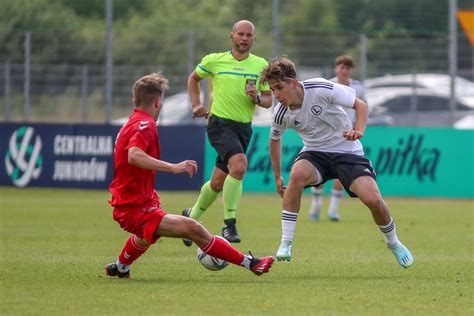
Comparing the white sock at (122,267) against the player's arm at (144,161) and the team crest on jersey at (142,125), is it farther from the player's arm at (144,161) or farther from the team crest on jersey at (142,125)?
the team crest on jersey at (142,125)

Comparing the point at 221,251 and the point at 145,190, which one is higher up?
the point at 145,190

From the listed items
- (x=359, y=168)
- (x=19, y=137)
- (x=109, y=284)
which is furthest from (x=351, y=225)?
(x=19, y=137)

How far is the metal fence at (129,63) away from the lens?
2286 cm

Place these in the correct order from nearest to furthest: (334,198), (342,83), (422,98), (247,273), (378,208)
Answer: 1. (378,208)
2. (247,273)
3. (342,83)
4. (334,198)
5. (422,98)

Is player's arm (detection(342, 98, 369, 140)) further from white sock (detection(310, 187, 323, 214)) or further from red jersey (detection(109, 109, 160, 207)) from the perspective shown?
white sock (detection(310, 187, 323, 214))

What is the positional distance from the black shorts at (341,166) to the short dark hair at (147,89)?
182cm

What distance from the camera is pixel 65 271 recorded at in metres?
9.82

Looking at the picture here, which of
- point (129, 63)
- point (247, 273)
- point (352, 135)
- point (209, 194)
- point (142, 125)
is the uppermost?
point (142, 125)

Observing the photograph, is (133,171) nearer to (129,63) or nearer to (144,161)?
(144,161)

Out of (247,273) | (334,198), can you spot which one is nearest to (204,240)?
(247,273)


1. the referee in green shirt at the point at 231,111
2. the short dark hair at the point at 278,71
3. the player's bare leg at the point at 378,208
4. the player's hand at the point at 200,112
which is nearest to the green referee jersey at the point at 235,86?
the referee in green shirt at the point at 231,111

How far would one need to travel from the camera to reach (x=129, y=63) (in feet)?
79.7

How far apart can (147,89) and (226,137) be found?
3.56m

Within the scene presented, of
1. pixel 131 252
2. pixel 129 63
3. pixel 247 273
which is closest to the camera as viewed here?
pixel 131 252
